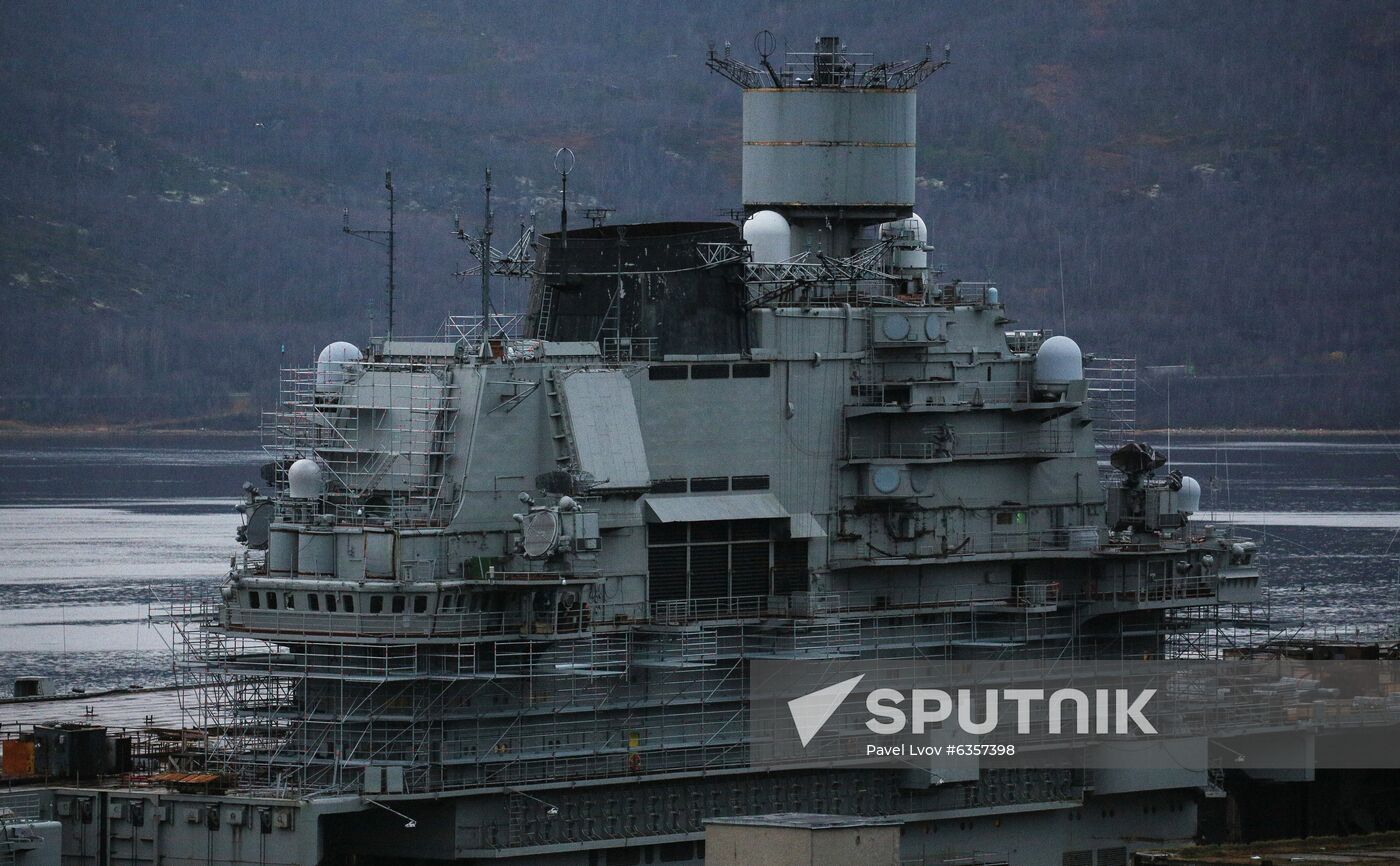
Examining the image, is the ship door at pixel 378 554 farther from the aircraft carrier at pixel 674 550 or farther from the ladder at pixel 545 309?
the ladder at pixel 545 309

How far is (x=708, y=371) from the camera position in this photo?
186 feet

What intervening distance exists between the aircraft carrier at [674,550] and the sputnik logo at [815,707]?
36.3 inches

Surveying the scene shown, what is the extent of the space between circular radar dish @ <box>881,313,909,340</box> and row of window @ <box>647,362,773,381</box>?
3.15 m

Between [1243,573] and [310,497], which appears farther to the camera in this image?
[1243,573]

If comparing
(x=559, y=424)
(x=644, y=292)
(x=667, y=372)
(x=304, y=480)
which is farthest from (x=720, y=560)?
(x=304, y=480)

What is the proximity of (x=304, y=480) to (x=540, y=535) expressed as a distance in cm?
499

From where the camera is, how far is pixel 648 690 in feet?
182

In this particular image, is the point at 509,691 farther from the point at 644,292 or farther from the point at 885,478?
the point at 885,478

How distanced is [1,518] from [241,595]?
501ft

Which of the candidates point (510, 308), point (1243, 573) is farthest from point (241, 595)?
point (510, 308)


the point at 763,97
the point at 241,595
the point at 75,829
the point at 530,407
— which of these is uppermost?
the point at 763,97

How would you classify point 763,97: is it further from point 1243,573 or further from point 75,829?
point 75,829

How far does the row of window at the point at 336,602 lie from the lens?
51719 mm

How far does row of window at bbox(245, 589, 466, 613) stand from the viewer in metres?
51.7
